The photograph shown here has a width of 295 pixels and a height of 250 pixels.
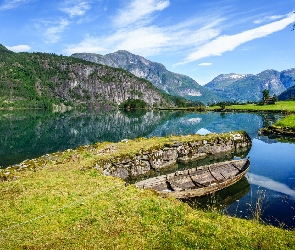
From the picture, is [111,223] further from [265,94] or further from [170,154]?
[265,94]

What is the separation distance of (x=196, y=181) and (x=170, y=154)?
13167mm

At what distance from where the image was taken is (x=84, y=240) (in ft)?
44.1

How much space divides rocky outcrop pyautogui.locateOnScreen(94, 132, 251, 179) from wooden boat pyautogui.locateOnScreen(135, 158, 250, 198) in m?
7.90

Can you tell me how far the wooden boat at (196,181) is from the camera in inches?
990

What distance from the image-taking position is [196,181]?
97.9 feet

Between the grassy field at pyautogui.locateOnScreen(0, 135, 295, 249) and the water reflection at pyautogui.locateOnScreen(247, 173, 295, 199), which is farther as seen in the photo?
the water reflection at pyautogui.locateOnScreen(247, 173, 295, 199)

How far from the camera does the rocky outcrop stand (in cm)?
3416

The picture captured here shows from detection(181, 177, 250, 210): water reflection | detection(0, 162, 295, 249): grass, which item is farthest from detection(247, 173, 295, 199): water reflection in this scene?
detection(0, 162, 295, 249): grass

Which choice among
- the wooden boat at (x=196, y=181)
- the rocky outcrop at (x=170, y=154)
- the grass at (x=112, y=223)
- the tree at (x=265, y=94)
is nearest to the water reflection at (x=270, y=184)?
the wooden boat at (x=196, y=181)

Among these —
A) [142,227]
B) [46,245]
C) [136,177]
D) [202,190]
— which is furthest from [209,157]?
[46,245]

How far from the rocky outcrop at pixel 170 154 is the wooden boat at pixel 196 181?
790 centimetres

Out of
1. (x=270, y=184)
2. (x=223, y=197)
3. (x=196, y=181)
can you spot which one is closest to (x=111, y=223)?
(x=196, y=181)

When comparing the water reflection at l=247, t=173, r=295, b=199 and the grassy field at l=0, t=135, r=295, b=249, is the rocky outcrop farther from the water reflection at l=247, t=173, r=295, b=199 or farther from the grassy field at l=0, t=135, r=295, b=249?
the water reflection at l=247, t=173, r=295, b=199

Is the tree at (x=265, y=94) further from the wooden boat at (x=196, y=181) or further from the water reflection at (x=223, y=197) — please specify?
the water reflection at (x=223, y=197)
